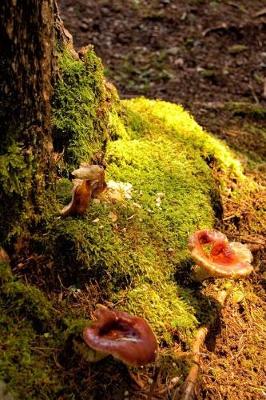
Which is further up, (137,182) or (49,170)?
(49,170)

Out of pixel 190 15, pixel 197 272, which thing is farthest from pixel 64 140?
pixel 190 15

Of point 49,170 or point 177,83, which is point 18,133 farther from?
point 177,83

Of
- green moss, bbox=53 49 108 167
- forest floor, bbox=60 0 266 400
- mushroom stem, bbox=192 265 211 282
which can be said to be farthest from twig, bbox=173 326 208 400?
green moss, bbox=53 49 108 167

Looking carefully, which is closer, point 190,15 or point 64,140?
point 64,140

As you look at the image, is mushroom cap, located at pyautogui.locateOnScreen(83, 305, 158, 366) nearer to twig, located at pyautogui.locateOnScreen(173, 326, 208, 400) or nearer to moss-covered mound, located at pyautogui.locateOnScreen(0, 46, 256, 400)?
moss-covered mound, located at pyautogui.locateOnScreen(0, 46, 256, 400)

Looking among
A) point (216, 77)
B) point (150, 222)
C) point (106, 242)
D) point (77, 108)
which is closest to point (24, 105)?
point (77, 108)

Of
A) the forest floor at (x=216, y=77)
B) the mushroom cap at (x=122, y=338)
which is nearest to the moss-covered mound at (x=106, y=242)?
the mushroom cap at (x=122, y=338)

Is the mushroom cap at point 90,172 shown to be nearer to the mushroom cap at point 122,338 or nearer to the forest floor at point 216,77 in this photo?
the mushroom cap at point 122,338
